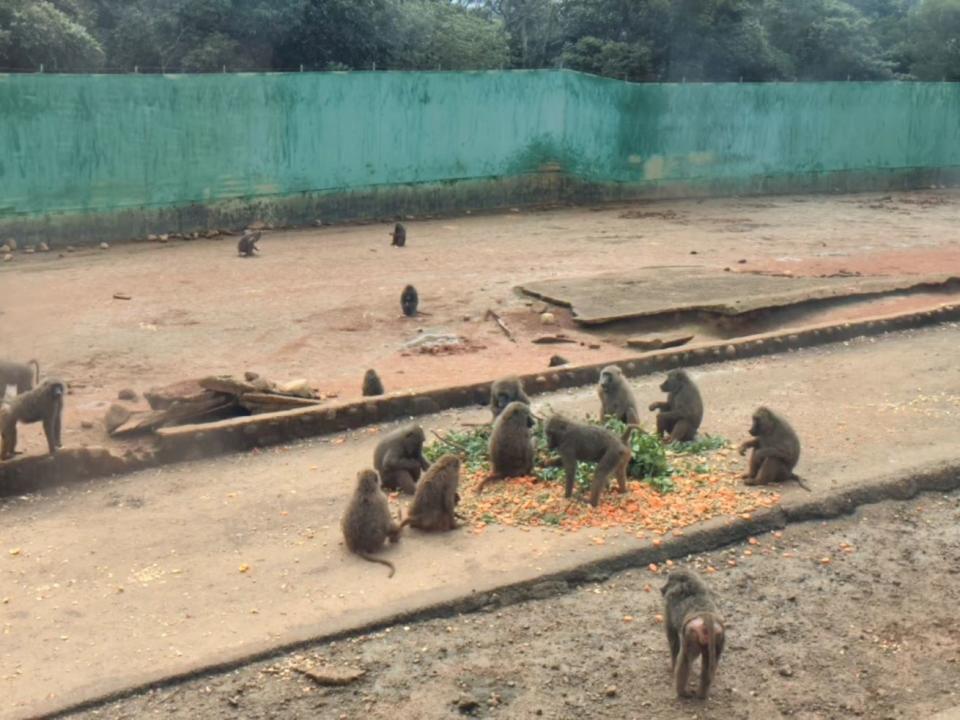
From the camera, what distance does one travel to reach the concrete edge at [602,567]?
5734 millimetres

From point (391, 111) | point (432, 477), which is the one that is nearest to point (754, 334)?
point (432, 477)

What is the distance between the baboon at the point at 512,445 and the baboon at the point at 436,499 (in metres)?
0.63

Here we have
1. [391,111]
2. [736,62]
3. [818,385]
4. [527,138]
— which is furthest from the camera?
[736,62]

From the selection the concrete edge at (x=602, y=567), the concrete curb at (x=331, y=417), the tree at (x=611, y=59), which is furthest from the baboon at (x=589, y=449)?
the tree at (x=611, y=59)

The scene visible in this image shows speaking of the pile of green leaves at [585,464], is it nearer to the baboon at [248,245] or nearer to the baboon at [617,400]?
the baboon at [617,400]

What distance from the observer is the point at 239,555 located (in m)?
7.23

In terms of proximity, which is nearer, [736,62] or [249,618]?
[249,618]

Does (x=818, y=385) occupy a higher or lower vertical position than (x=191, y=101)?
lower

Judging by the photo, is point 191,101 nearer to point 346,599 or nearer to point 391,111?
point 391,111

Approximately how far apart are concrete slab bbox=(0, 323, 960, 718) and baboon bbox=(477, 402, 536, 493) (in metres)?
0.76

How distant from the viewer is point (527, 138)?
24562mm

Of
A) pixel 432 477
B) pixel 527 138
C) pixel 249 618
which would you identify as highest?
pixel 527 138

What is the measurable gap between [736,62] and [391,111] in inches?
522

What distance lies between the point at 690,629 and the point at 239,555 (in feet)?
10.2
